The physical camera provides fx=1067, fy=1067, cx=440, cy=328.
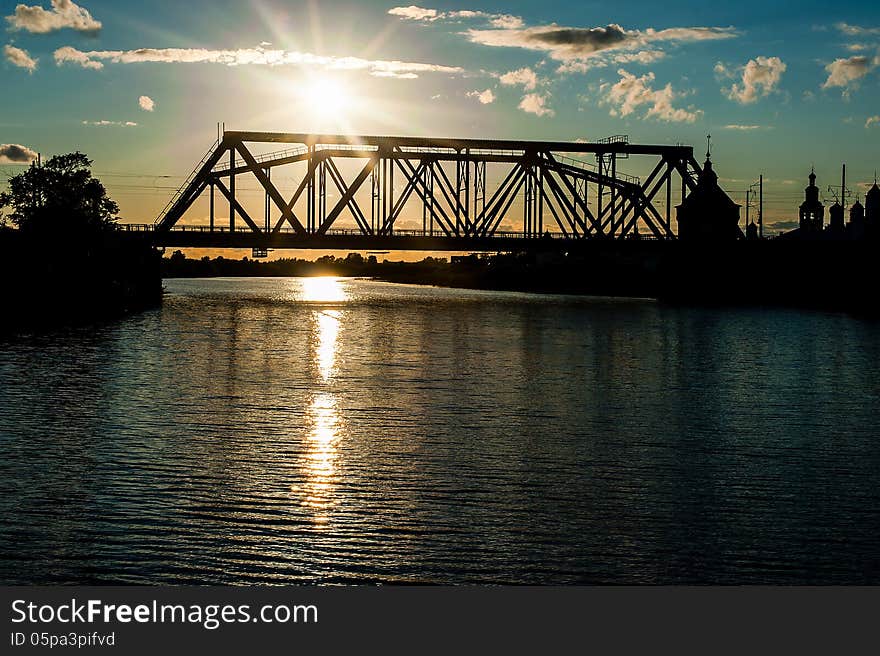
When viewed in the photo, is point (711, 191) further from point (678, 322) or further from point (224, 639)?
point (224, 639)

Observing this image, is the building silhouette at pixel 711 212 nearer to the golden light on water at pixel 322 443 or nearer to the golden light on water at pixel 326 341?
the golden light on water at pixel 326 341

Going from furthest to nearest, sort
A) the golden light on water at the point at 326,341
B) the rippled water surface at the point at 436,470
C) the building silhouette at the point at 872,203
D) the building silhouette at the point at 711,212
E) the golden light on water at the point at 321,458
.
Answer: the building silhouette at the point at 872,203
the building silhouette at the point at 711,212
the golden light on water at the point at 326,341
the golden light on water at the point at 321,458
the rippled water surface at the point at 436,470

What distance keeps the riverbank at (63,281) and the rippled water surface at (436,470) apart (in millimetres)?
36919

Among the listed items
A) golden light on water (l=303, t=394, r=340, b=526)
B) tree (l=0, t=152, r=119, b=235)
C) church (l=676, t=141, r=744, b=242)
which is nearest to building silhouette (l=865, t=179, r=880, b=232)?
church (l=676, t=141, r=744, b=242)

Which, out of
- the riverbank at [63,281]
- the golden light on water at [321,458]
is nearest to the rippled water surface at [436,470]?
the golden light on water at [321,458]

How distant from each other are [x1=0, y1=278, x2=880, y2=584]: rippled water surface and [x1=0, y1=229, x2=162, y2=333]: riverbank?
121ft

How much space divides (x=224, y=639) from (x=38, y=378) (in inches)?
1177

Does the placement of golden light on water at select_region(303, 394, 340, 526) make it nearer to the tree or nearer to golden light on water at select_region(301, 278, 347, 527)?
golden light on water at select_region(301, 278, 347, 527)

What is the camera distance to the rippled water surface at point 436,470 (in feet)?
55.6

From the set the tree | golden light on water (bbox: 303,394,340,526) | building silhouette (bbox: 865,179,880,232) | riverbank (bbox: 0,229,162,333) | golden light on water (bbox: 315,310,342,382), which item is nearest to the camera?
golden light on water (bbox: 303,394,340,526)

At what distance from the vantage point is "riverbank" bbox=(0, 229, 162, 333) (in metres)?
86.0

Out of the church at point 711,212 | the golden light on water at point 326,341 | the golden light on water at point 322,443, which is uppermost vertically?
the church at point 711,212

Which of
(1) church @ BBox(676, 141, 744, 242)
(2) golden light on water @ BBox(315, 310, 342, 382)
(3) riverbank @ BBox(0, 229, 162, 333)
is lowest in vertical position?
(2) golden light on water @ BBox(315, 310, 342, 382)

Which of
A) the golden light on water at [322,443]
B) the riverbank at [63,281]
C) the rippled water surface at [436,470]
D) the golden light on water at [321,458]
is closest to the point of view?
the rippled water surface at [436,470]
